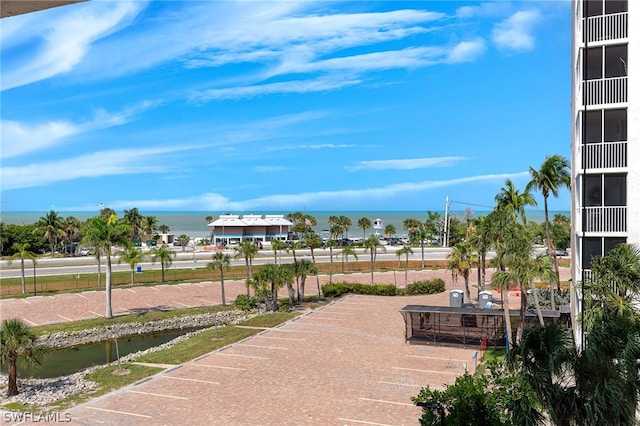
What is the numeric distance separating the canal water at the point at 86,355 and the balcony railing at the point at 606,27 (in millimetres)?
26153

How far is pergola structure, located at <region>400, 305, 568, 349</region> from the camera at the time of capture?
86.1 feet

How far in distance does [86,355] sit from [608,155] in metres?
26.4

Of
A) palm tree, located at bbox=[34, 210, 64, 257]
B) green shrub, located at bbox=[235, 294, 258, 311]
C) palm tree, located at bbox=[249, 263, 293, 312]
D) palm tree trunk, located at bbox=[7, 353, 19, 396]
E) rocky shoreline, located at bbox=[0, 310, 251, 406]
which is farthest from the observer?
palm tree, located at bbox=[34, 210, 64, 257]

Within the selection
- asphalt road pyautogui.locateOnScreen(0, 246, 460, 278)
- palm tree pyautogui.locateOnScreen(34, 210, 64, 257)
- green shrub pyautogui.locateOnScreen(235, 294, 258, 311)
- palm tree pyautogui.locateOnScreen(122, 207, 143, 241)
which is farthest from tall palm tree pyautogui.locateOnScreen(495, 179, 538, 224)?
palm tree pyautogui.locateOnScreen(122, 207, 143, 241)

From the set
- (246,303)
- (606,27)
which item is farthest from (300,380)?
(606,27)

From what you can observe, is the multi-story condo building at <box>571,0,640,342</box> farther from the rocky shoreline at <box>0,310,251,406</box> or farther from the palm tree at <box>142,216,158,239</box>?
the palm tree at <box>142,216,158,239</box>

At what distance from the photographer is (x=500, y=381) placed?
37.9 ft

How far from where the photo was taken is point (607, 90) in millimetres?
19688

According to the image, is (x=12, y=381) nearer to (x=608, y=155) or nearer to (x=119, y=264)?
(x=608, y=155)

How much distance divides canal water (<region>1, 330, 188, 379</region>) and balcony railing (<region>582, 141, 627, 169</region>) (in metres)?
24.0

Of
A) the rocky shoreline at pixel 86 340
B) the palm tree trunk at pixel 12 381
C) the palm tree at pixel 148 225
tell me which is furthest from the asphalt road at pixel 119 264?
the palm tree trunk at pixel 12 381

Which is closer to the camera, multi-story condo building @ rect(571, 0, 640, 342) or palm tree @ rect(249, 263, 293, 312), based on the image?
multi-story condo building @ rect(571, 0, 640, 342)

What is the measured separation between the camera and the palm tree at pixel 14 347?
63.1 feet

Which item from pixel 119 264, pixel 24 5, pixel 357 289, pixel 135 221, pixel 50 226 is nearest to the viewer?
pixel 24 5
